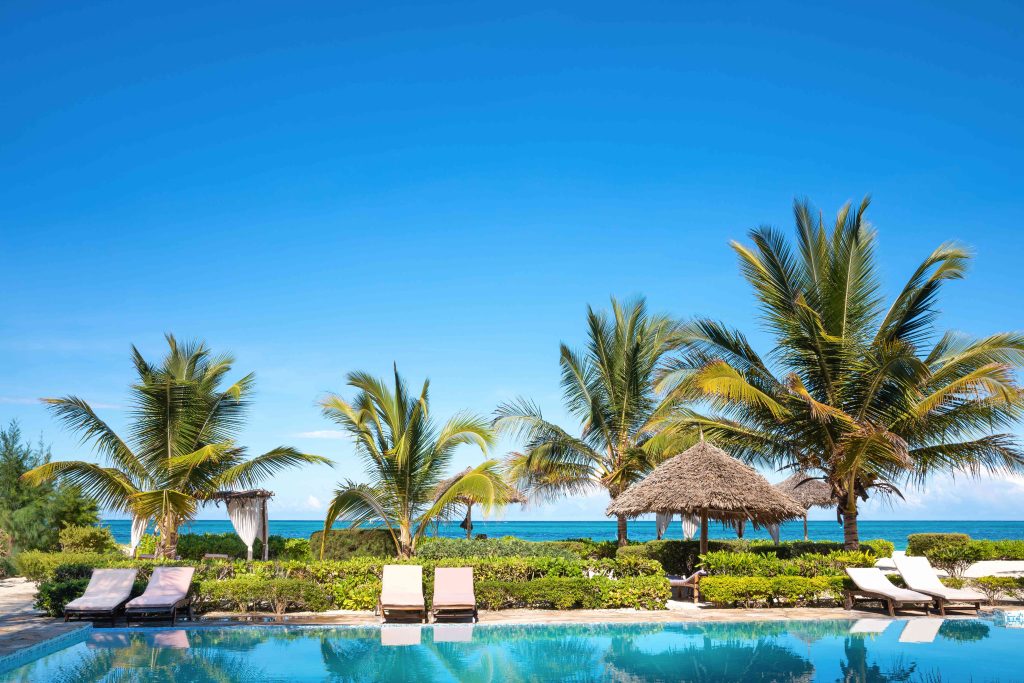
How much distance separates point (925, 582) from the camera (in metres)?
11.7

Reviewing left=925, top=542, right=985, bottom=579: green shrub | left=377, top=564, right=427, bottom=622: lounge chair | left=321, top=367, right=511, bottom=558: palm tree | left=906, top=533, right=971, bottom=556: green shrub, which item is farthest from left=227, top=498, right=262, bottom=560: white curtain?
left=906, top=533, right=971, bottom=556: green shrub

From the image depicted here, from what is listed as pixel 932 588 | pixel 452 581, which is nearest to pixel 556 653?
pixel 452 581

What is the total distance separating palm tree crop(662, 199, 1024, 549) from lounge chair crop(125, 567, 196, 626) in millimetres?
8718

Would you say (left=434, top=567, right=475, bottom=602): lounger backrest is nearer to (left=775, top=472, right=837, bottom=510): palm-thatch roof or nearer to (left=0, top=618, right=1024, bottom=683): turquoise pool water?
(left=0, top=618, right=1024, bottom=683): turquoise pool water

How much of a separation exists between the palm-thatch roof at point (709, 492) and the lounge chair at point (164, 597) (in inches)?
287

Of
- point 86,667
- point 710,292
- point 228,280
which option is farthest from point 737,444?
point 228,280

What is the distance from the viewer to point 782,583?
11781mm

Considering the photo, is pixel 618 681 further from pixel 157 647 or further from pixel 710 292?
pixel 710 292

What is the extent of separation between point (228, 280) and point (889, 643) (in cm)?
1654

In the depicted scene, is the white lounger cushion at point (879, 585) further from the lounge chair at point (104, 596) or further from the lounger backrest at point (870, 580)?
the lounge chair at point (104, 596)

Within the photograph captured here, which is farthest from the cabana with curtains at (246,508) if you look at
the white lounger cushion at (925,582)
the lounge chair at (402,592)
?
the white lounger cushion at (925,582)

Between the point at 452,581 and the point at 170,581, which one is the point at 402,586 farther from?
the point at 170,581

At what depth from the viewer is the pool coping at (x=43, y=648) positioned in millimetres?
7996

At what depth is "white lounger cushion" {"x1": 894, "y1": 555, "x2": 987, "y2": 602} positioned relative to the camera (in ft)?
36.7
